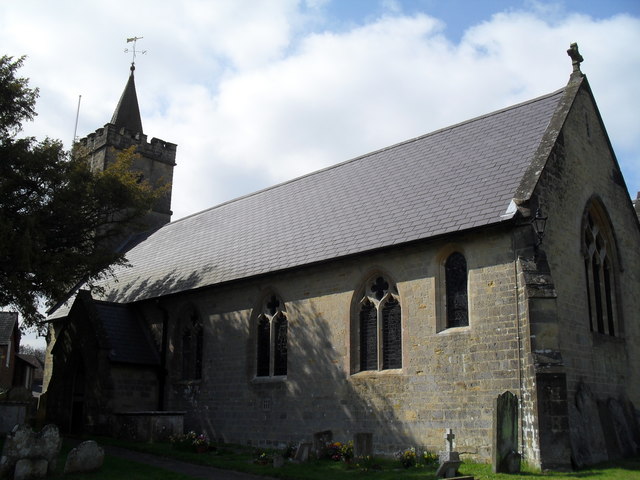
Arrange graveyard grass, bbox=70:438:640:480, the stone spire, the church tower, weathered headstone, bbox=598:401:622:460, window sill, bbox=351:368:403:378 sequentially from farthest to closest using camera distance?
1. the stone spire
2. the church tower
3. window sill, bbox=351:368:403:378
4. weathered headstone, bbox=598:401:622:460
5. graveyard grass, bbox=70:438:640:480

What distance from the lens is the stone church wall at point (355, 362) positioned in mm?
14766

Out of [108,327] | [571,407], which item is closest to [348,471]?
[571,407]

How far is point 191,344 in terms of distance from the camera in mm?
22750

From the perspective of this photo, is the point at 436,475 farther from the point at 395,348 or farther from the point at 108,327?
the point at 108,327

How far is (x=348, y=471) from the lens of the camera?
14.0m

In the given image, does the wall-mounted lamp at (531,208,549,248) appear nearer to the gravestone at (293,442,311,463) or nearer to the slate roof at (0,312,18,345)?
the gravestone at (293,442,311,463)

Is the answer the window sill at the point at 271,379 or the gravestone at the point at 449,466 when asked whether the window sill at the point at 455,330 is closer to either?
the gravestone at the point at 449,466

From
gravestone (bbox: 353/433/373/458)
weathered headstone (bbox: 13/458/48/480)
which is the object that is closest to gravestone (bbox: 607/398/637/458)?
gravestone (bbox: 353/433/373/458)

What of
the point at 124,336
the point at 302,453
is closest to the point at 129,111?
the point at 124,336

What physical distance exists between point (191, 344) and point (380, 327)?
27.3 feet

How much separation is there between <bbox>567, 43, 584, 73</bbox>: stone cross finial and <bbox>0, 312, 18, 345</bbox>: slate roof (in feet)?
160

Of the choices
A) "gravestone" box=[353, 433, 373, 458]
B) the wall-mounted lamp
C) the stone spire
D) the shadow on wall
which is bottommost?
"gravestone" box=[353, 433, 373, 458]

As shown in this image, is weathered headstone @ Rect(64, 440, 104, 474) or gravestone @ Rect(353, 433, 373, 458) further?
gravestone @ Rect(353, 433, 373, 458)

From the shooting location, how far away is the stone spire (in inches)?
1538
